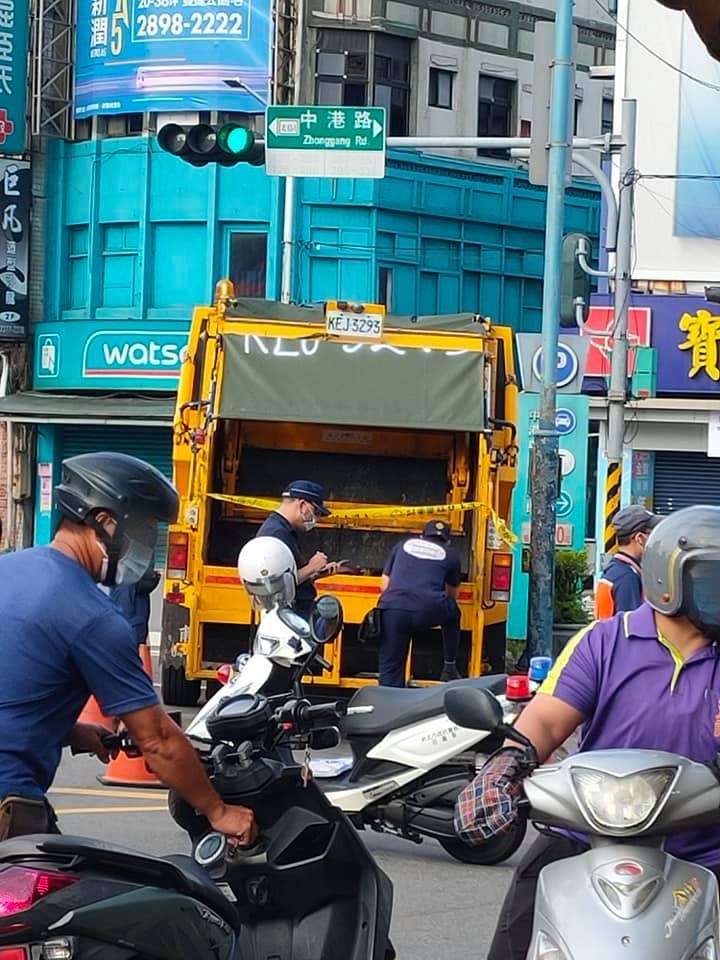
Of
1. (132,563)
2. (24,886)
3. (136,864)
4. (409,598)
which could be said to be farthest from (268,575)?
(409,598)

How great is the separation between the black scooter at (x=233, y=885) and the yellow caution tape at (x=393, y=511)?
8071 mm

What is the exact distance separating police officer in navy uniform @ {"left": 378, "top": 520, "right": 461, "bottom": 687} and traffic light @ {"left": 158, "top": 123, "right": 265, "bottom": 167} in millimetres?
4320

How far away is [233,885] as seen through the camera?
5137 mm

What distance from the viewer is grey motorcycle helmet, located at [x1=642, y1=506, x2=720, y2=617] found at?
426 centimetres

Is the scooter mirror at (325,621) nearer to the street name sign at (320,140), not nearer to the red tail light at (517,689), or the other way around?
the red tail light at (517,689)

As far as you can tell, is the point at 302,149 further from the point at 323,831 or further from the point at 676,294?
the point at 323,831

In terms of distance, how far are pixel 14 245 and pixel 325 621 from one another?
24703mm

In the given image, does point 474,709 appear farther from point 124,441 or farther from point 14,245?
point 124,441

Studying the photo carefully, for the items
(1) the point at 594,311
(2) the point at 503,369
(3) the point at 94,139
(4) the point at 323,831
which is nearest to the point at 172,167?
(3) the point at 94,139

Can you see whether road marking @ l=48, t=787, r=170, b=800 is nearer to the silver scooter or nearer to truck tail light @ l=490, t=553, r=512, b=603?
truck tail light @ l=490, t=553, r=512, b=603

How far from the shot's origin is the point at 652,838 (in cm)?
382

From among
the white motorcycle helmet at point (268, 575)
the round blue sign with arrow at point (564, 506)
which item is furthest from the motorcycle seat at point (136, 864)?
the round blue sign with arrow at point (564, 506)

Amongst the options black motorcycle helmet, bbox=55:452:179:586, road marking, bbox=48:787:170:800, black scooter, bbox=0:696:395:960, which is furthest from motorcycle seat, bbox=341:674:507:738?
black motorcycle helmet, bbox=55:452:179:586

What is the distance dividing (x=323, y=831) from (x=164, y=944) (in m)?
1.07
